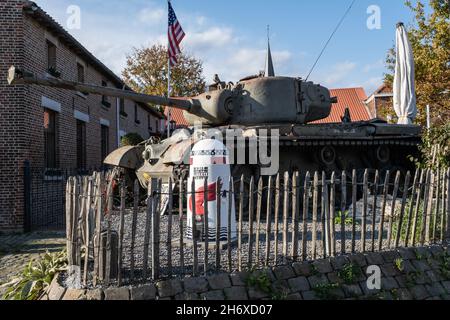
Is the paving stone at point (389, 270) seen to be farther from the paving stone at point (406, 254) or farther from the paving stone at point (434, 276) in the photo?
the paving stone at point (434, 276)

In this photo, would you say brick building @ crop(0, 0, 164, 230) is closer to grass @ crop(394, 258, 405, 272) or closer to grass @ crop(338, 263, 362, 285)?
grass @ crop(338, 263, 362, 285)

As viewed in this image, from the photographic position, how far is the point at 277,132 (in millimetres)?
9297

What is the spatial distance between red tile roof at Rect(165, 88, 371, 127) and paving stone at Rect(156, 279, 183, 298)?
33736 millimetres

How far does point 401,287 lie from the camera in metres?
5.08

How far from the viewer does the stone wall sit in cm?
425

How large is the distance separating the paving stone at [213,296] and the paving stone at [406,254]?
7.53ft

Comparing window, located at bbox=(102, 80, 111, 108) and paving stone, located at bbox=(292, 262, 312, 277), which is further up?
window, located at bbox=(102, 80, 111, 108)

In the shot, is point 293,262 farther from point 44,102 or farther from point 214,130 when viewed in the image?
point 44,102

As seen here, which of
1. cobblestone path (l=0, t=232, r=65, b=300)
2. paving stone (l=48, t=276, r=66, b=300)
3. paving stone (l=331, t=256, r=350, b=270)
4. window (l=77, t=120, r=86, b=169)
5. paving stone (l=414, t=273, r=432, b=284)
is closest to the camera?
paving stone (l=48, t=276, r=66, b=300)

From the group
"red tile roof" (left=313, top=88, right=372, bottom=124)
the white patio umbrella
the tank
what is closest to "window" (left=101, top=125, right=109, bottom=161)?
the tank

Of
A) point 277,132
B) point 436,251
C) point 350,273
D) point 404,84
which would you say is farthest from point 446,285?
point 404,84

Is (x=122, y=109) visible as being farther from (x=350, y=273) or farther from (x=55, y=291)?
(x=350, y=273)

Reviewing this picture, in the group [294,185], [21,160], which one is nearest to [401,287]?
[294,185]
